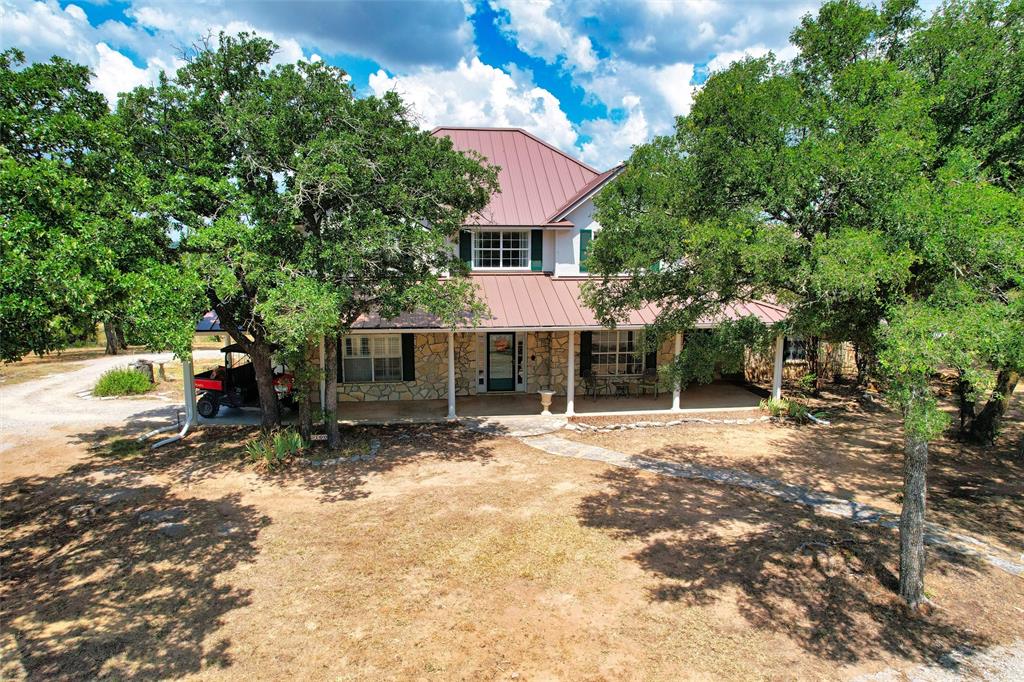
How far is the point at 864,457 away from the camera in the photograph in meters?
12.7

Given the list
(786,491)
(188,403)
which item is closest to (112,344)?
(188,403)

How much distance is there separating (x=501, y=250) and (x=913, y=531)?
12.4 metres

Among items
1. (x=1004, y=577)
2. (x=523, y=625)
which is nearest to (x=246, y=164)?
(x=523, y=625)

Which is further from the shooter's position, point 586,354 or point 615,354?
point 615,354

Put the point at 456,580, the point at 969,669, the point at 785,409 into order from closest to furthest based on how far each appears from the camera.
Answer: the point at 969,669, the point at 456,580, the point at 785,409

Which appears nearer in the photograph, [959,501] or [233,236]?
[233,236]

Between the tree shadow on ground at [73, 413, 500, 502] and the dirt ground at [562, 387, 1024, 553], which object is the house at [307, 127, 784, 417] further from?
the dirt ground at [562, 387, 1024, 553]

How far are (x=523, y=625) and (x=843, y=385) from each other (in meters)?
17.0

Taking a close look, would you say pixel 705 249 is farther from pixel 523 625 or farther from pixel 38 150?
pixel 38 150

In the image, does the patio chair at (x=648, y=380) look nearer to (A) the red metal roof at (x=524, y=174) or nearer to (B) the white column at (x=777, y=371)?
(B) the white column at (x=777, y=371)

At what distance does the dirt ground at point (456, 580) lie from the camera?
237 inches

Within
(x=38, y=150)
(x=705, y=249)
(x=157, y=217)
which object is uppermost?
(x=38, y=150)

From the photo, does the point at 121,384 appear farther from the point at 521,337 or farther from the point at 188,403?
the point at 521,337

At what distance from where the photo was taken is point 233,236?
370 inches
